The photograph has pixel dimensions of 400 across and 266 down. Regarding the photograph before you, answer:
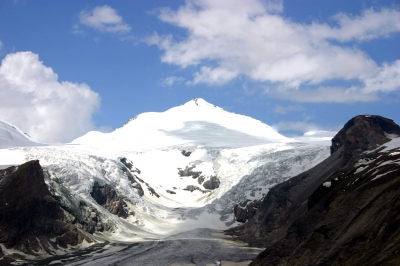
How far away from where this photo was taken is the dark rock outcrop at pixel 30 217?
145875 millimetres

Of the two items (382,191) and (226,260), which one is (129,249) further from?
(382,191)

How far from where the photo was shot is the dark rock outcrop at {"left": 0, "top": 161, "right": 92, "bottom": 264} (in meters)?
146

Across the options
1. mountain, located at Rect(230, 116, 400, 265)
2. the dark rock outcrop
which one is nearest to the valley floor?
the dark rock outcrop

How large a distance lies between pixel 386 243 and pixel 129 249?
395 ft

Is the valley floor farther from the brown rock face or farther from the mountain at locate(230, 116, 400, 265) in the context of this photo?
the brown rock face

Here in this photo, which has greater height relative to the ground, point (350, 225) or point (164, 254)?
point (350, 225)

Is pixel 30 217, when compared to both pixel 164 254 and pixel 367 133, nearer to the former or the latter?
pixel 164 254

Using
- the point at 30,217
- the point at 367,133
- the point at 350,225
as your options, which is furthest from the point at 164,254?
the point at 350,225

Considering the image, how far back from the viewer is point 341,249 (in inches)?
2514

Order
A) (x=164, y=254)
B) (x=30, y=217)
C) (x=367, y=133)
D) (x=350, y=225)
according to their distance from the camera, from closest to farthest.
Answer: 1. (x=350, y=225)
2. (x=164, y=254)
3. (x=30, y=217)
4. (x=367, y=133)

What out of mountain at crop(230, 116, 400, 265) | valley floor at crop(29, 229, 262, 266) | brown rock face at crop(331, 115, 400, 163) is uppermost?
brown rock face at crop(331, 115, 400, 163)

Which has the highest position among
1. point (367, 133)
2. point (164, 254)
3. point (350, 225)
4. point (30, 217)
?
point (367, 133)

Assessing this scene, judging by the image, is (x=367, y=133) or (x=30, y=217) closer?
(x=30, y=217)

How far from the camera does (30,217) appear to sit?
157 m
